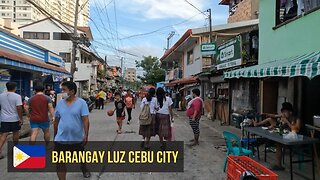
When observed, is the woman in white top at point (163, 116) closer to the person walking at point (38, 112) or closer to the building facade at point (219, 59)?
the person walking at point (38, 112)

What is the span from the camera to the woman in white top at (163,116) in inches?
332

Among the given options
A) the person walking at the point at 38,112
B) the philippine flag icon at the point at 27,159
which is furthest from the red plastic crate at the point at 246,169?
the person walking at the point at 38,112

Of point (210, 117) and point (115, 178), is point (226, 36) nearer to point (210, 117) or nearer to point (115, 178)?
point (210, 117)

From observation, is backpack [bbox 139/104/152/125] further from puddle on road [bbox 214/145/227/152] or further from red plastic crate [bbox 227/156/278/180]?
red plastic crate [bbox 227/156/278/180]

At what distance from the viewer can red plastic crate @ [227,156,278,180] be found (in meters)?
4.32

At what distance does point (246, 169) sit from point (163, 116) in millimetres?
4111

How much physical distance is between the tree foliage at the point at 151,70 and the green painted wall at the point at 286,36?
48.1m

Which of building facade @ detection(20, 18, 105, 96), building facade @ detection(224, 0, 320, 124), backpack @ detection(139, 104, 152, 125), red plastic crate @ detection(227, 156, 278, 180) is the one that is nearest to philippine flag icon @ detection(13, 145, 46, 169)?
backpack @ detection(139, 104, 152, 125)

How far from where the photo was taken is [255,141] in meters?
7.97

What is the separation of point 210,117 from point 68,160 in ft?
47.5

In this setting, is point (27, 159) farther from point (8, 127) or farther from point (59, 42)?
point (59, 42)

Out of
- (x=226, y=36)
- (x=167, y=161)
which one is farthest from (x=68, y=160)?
(x=226, y=36)

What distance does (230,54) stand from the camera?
15.4 metres

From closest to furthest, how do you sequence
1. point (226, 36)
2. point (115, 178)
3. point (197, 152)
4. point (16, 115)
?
point (115, 178) → point (16, 115) → point (197, 152) → point (226, 36)
